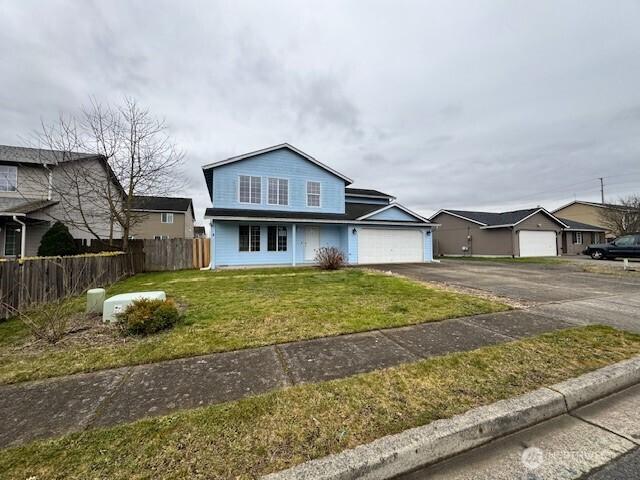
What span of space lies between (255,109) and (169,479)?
16.0 m

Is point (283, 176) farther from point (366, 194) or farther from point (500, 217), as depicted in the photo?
point (500, 217)

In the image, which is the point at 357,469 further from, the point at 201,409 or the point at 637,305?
the point at 637,305

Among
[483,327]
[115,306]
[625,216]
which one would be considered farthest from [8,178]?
[625,216]

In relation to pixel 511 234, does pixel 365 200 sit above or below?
above

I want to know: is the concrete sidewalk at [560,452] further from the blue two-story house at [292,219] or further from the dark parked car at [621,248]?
the dark parked car at [621,248]

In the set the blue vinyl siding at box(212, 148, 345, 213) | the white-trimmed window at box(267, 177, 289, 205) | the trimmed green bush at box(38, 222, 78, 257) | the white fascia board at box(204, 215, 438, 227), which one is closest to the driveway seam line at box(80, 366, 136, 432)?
the white fascia board at box(204, 215, 438, 227)

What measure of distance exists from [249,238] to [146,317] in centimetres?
1068

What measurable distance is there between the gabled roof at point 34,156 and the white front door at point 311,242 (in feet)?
A: 39.6

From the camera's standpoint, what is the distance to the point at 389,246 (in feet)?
56.2

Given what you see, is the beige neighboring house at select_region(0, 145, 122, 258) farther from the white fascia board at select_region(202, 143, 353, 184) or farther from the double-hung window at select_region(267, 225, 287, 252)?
the double-hung window at select_region(267, 225, 287, 252)

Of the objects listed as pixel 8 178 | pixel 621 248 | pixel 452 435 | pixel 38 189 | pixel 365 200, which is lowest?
pixel 452 435

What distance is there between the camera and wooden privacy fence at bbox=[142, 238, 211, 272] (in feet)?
47.7

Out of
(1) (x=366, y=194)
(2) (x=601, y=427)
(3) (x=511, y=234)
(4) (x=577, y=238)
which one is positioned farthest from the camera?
(4) (x=577, y=238)

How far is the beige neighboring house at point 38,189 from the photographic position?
14453 millimetres
